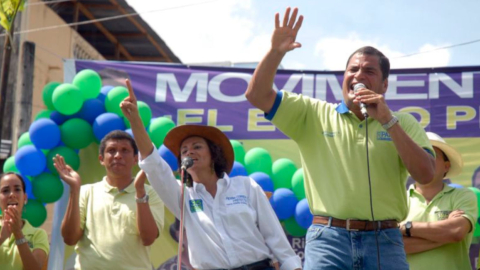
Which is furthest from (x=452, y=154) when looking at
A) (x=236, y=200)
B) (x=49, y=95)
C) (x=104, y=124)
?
(x=49, y=95)

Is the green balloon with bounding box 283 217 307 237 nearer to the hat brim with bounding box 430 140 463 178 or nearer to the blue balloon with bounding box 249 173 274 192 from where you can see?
the blue balloon with bounding box 249 173 274 192

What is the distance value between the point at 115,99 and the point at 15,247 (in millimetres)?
2013

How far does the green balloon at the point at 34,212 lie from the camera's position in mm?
7085

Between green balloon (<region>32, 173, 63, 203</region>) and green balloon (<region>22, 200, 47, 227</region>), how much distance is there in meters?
0.07

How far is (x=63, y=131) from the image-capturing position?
A: 23.5 ft

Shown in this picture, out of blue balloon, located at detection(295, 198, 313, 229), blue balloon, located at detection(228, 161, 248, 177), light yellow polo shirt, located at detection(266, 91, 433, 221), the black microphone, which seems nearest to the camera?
light yellow polo shirt, located at detection(266, 91, 433, 221)

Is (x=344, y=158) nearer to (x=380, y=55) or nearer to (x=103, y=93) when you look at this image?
(x=380, y=55)

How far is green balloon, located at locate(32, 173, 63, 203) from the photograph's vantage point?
7.05 metres

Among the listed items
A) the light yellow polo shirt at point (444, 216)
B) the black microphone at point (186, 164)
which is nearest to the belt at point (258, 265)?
the black microphone at point (186, 164)

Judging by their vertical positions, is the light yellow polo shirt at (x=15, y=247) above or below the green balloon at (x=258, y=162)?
below

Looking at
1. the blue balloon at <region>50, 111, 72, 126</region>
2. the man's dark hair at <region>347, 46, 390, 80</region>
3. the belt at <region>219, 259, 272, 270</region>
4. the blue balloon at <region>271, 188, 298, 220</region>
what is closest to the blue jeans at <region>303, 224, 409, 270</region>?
the belt at <region>219, 259, 272, 270</region>

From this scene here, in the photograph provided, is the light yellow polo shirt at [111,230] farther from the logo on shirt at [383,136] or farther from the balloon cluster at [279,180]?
the logo on shirt at [383,136]

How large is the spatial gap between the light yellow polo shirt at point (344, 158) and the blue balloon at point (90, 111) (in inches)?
155

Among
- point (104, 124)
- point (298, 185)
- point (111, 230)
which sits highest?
point (104, 124)
